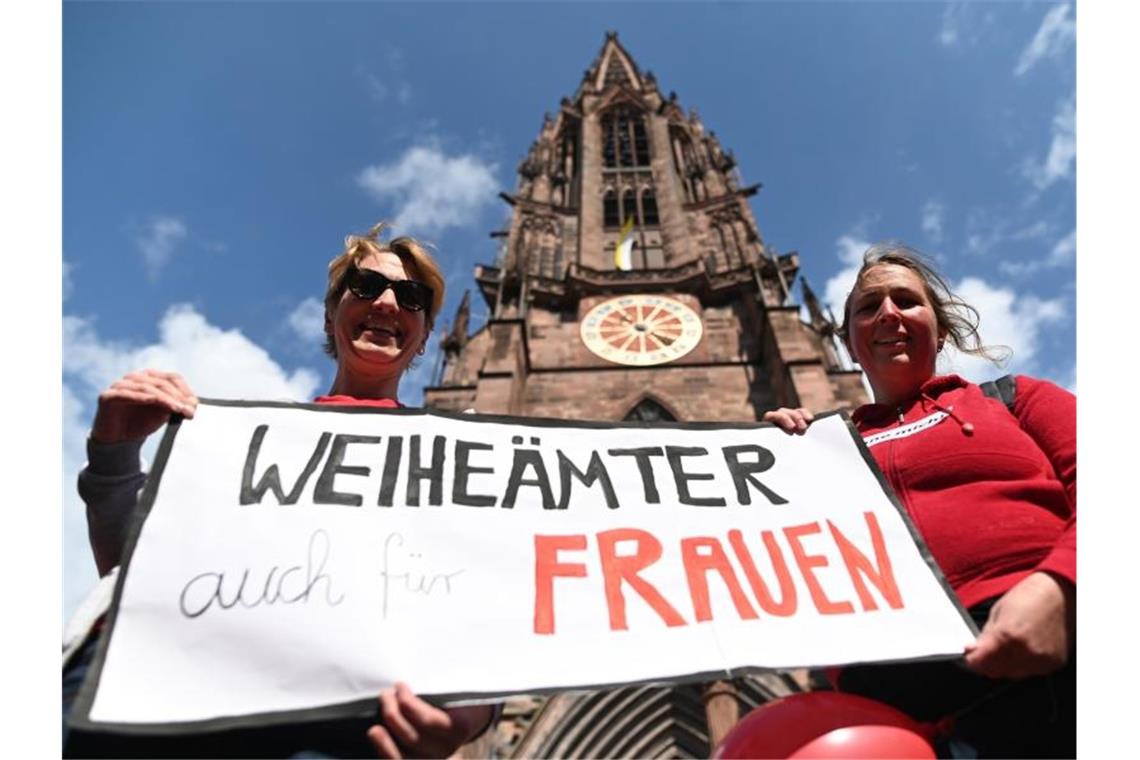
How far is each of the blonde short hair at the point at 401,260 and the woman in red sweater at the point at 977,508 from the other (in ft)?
3.69

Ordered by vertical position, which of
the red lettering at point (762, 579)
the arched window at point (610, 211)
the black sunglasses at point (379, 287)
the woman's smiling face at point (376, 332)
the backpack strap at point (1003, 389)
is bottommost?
the red lettering at point (762, 579)

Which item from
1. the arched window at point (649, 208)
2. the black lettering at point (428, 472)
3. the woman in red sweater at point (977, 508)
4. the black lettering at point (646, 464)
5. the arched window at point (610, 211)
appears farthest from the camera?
the arched window at point (649, 208)

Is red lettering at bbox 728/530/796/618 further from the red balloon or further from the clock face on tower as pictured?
the clock face on tower

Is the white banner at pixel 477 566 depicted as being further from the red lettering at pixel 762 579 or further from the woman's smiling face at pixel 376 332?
the woman's smiling face at pixel 376 332

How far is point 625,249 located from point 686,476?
15.8 metres

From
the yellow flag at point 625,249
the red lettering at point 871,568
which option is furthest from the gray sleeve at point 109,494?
the yellow flag at point 625,249

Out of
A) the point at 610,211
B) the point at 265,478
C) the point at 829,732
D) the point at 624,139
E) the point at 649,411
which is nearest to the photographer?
the point at 829,732

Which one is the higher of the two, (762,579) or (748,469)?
(748,469)

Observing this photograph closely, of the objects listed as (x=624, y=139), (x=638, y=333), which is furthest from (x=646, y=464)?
(x=624, y=139)

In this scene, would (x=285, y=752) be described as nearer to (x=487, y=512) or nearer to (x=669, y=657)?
(x=487, y=512)

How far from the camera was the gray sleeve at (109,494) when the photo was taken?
1341mm

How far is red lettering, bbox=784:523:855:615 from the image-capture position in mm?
1304

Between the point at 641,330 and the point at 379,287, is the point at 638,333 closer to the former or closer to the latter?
the point at 641,330

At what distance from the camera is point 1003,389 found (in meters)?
1.60
